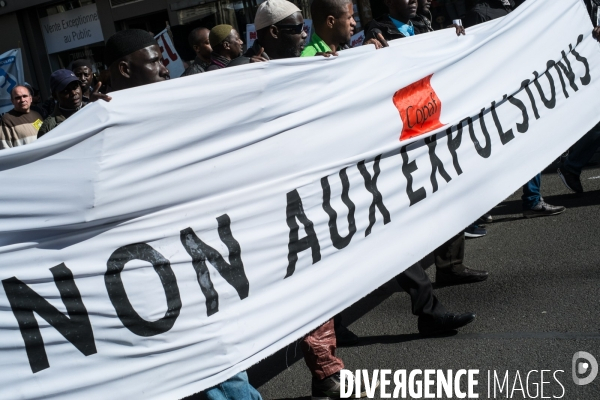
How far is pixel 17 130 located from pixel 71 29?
9564 millimetres

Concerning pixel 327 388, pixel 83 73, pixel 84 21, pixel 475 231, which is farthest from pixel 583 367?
pixel 84 21

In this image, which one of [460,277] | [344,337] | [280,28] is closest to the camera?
[280,28]

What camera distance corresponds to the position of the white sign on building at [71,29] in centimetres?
1605

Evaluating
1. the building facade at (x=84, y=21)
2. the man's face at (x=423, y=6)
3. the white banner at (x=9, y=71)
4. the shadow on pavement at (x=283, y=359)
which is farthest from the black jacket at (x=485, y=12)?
the white banner at (x=9, y=71)

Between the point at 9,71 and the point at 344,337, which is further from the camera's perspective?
the point at 9,71

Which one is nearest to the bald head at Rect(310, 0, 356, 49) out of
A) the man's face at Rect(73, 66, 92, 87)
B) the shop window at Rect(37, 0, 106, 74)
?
the man's face at Rect(73, 66, 92, 87)

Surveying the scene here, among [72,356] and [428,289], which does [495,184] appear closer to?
[428,289]

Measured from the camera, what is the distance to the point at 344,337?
14.9 ft

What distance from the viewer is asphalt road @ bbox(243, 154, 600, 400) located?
3883 mm

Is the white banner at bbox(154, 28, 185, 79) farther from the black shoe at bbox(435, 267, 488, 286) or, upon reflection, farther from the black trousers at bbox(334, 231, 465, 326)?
the black trousers at bbox(334, 231, 465, 326)

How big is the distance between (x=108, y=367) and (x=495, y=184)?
2.82 meters

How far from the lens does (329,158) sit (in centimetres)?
372

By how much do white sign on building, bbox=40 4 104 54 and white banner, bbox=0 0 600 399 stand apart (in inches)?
498

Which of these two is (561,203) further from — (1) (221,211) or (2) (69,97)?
(1) (221,211)
